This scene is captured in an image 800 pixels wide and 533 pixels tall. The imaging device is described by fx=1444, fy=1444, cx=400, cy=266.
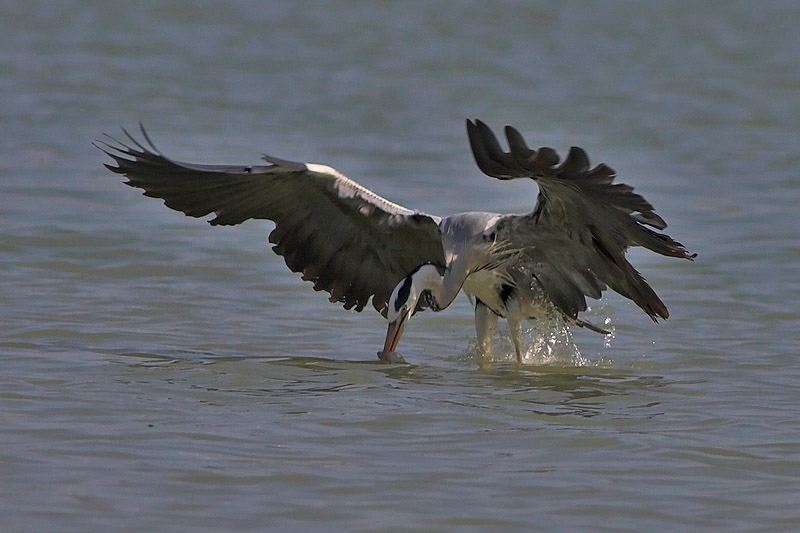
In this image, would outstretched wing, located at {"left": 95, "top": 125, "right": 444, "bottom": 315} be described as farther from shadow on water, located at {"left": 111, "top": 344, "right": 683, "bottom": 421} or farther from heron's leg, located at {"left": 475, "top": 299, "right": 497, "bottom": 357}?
shadow on water, located at {"left": 111, "top": 344, "right": 683, "bottom": 421}

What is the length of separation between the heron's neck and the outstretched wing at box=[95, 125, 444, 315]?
0.40m

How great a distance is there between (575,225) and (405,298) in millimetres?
1224

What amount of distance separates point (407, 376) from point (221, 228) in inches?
212

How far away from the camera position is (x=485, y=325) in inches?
406

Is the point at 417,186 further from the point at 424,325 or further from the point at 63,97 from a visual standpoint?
the point at 63,97

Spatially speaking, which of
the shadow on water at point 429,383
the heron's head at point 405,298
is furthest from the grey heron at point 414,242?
the shadow on water at point 429,383

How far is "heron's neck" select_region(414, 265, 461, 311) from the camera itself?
9.73 meters

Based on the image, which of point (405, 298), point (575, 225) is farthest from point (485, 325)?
point (575, 225)

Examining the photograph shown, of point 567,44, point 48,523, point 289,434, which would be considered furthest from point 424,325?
point 567,44

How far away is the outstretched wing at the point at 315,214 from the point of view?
9852 millimetres

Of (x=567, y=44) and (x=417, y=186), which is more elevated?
(x=567, y=44)

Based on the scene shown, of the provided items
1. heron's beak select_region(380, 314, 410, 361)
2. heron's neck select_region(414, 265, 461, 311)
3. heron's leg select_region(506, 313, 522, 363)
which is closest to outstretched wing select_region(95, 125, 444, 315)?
heron's neck select_region(414, 265, 461, 311)

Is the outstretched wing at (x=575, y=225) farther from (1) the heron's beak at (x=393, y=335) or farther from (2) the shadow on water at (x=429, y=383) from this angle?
(1) the heron's beak at (x=393, y=335)

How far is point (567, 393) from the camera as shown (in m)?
9.04
